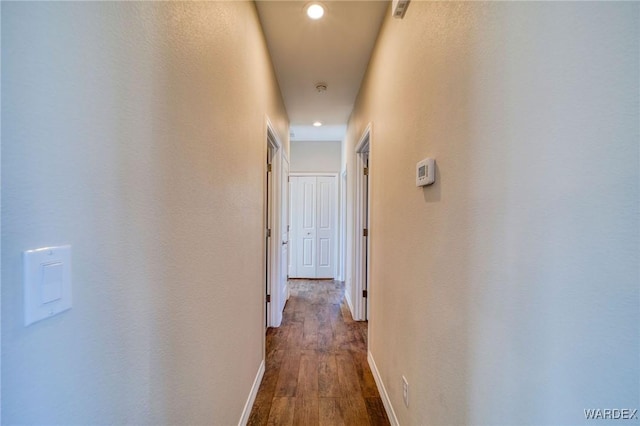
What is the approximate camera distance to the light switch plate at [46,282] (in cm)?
43

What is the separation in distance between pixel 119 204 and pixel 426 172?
3.40ft

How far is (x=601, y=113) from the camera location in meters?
0.48

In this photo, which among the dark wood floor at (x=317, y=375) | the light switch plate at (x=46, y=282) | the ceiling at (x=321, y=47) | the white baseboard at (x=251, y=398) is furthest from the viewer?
the ceiling at (x=321, y=47)

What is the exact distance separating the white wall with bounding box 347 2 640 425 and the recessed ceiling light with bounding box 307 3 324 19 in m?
0.87

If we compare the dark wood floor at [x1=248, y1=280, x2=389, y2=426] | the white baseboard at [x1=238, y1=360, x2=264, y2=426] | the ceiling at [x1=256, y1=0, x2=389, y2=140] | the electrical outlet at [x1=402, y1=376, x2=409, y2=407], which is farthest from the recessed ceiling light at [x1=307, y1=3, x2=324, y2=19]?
the dark wood floor at [x1=248, y1=280, x2=389, y2=426]

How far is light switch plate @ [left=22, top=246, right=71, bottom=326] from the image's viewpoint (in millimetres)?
426

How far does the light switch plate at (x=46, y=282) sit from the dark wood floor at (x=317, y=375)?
162 centimetres

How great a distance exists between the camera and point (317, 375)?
2.15 m

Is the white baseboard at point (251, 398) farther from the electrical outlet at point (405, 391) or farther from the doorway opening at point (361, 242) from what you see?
the doorway opening at point (361, 242)

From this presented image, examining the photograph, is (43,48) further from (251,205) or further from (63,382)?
(251,205)

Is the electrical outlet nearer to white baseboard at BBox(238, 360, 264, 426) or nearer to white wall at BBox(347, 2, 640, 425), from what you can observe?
white wall at BBox(347, 2, 640, 425)

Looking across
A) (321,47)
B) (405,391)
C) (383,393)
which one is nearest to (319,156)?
(321,47)

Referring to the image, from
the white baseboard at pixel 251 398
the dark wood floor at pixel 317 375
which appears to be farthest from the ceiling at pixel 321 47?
the dark wood floor at pixel 317 375

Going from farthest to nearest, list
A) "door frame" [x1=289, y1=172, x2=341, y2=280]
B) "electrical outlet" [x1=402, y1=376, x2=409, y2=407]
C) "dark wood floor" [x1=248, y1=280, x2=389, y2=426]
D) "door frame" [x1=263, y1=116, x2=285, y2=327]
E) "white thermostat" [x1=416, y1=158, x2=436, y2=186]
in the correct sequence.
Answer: "door frame" [x1=289, y1=172, x2=341, y2=280]
"door frame" [x1=263, y1=116, x2=285, y2=327]
"dark wood floor" [x1=248, y1=280, x2=389, y2=426]
"electrical outlet" [x1=402, y1=376, x2=409, y2=407]
"white thermostat" [x1=416, y1=158, x2=436, y2=186]
